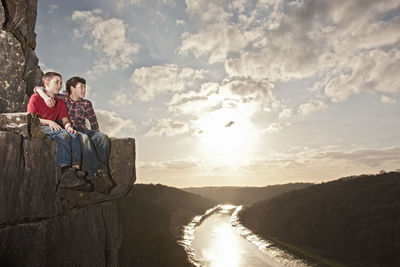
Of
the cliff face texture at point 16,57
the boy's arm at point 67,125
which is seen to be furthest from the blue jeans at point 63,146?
the cliff face texture at point 16,57

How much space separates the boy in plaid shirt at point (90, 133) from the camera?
6.67 m

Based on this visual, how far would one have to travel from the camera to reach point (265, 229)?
64562 millimetres

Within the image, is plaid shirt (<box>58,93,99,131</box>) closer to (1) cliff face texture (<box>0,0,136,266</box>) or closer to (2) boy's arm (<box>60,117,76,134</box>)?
(2) boy's arm (<box>60,117,76,134</box>)

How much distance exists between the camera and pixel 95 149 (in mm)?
6809

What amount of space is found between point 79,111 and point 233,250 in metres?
49.6

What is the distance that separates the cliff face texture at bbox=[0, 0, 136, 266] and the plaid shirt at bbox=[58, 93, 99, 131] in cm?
90

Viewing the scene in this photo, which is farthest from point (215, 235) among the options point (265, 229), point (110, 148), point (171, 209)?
point (110, 148)

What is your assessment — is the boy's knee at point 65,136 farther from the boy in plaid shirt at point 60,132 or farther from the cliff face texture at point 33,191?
the cliff face texture at point 33,191

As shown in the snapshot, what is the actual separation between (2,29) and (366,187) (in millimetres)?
69169

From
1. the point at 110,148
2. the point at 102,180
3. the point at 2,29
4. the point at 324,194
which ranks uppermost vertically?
the point at 2,29

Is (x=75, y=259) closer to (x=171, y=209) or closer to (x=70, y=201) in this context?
(x=70, y=201)

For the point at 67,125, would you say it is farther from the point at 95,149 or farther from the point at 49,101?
the point at 95,149

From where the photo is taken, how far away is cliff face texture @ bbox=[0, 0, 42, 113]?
250 inches

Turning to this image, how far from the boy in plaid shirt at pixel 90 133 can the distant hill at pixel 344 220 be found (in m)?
40.7
